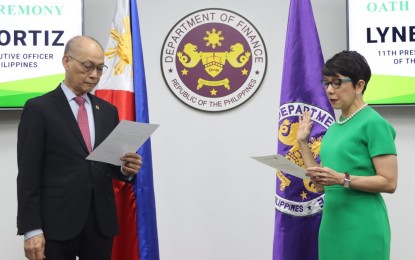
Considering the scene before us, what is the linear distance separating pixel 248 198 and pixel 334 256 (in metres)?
1.31

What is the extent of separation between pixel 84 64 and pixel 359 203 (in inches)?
45.3

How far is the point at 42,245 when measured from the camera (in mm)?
1824

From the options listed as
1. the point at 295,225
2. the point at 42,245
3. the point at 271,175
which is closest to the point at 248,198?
the point at 271,175

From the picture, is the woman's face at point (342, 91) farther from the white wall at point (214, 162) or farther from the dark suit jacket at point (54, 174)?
the white wall at point (214, 162)

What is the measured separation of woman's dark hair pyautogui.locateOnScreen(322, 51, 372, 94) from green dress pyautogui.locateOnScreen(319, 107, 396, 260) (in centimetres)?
14

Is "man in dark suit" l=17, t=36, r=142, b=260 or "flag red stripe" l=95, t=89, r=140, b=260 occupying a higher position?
"man in dark suit" l=17, t=36, r=142, b=260

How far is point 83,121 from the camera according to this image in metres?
2.01

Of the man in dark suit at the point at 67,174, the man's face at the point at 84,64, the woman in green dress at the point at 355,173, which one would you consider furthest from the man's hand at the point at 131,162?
the woman in green dress at the point at 355,173

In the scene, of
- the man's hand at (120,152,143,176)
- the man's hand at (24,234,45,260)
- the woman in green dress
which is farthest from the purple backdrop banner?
the man's hand at (24,234,45,260)

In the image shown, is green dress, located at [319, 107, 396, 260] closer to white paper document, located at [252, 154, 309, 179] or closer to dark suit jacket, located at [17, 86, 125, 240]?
white paper document, located at [252, 154, 309, 179]

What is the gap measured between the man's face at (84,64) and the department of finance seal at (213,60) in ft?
4.23

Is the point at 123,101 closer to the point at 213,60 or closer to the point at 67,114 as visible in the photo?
the point at 213,60

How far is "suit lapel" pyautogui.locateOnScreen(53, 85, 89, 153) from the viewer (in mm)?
1936

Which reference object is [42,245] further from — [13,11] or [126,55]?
[13,11]
